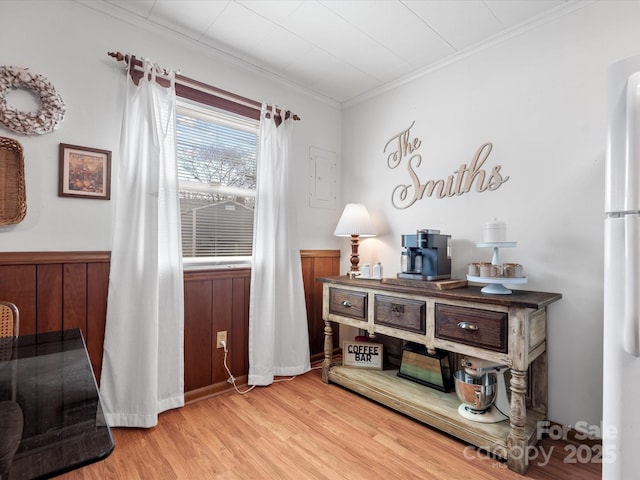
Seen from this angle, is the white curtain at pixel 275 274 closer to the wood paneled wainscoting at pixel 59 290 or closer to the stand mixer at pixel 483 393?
the wood paneled wainscoting at pixel 59 290

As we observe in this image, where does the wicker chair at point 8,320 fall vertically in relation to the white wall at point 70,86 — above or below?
below

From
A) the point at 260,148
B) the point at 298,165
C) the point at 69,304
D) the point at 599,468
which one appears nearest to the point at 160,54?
the point at 260,148

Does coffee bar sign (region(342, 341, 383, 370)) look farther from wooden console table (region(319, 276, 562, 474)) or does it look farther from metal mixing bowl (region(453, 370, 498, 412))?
metal mixing bowl (region(453, 370, 498, 412))

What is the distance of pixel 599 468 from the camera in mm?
1571

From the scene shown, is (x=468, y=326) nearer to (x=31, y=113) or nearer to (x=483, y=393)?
(x=483, y=393)

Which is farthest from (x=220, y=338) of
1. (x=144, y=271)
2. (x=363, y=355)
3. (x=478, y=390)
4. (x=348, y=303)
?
(x=478, y=390)

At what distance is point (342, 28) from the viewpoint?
2.06 meters

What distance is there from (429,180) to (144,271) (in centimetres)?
205

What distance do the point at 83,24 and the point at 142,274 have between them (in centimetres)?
143

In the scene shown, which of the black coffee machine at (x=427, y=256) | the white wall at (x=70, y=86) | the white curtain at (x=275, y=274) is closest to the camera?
the white wall at (x=70, y=86)

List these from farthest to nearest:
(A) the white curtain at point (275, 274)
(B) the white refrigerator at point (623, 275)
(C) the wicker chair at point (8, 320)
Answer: (A) the white curtain at point (275, 274) → (C) the wicker chair at point (8, 320) → (B) the white refrigerator at point (623, 275)

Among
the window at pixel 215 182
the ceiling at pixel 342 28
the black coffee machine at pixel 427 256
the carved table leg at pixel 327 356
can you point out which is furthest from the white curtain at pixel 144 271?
the black coffee machine at pixel 427 256

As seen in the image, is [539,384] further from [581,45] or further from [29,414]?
[29,414]

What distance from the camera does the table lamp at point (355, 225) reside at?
2.60 m
